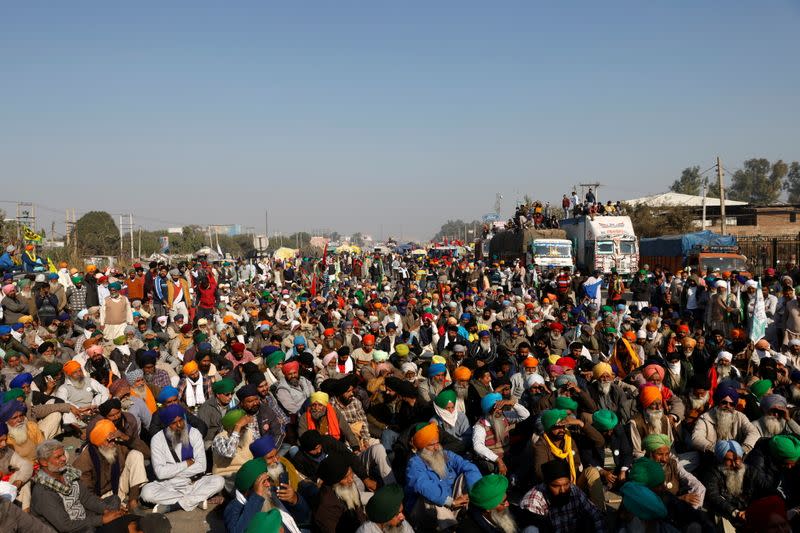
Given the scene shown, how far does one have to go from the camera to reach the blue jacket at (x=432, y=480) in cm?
563

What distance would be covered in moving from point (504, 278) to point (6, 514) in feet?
70.1

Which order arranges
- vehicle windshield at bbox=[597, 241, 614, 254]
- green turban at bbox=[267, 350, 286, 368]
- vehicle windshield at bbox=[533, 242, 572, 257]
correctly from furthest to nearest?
vehicle windshield at bbox=[533, 242, 572, 257] < vehicle windshield at bbox=[597, 241, 614, 254] < green turban at bbox=[267, 350, 286, 368]

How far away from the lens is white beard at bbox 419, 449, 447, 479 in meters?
5.95

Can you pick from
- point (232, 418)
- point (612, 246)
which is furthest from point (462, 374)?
point (612, 246)

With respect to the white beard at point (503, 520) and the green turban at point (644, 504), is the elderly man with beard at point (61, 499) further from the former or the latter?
the green turban at point (644, 504)

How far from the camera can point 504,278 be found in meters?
25.3

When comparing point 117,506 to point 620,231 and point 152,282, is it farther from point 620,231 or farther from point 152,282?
point 620,231

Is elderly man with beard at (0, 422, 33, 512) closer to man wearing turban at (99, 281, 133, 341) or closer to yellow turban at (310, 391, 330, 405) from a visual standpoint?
yellow turban at (310, 391, 330, 405)

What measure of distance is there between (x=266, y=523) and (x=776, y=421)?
4847mm

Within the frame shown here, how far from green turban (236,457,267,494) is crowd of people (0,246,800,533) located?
0.01 metres

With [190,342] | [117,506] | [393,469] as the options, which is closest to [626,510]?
[393,469]

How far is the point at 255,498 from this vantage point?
5.27 metres

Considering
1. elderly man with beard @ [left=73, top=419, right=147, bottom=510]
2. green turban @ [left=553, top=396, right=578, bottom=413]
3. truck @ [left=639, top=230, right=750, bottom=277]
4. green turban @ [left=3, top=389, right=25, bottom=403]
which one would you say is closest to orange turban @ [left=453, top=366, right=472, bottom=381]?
green turban @ [left=553, top=396, right=578, bottom=413]

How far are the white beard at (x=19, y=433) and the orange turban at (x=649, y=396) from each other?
20.4 feet
